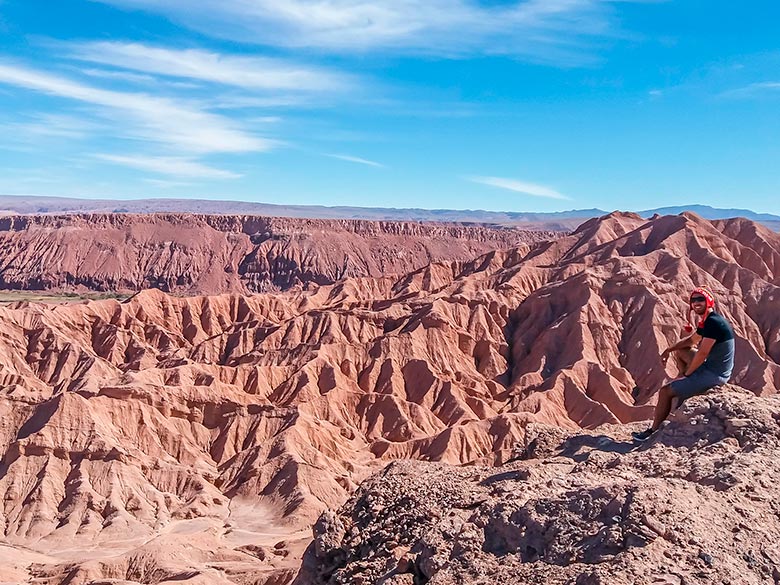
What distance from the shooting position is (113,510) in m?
53.7

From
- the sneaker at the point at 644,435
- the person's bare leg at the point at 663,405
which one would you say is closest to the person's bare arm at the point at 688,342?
the person's bare leg at the point at 663,405

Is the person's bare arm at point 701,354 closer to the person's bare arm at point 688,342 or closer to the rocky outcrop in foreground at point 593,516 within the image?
the person's bare arm at point 688,342

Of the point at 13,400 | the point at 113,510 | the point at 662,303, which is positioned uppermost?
the point at 662,303

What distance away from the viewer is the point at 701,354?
496 inches

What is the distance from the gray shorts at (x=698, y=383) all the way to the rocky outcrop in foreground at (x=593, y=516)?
0.87ft

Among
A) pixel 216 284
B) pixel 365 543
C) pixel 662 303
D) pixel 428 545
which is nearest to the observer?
pixel 428 545

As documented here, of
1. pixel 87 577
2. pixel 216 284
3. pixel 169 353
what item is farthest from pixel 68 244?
pixel 87 577

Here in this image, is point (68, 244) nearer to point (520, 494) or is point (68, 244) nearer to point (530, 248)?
point (530, 248)

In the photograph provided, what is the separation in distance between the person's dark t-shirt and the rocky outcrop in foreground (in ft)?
1.41

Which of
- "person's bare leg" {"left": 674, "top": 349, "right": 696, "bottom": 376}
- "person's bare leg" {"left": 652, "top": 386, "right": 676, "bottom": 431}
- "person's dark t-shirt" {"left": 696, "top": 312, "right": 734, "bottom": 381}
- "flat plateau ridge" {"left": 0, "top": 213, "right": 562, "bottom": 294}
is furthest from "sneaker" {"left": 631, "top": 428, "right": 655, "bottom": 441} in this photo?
"flat plateau ridge" {"left": 0, "top": 213, "right": 562, "bottom": 294}

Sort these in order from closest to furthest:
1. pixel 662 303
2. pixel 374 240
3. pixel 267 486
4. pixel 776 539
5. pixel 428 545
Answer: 1. pixel 776 539
2. pixel 428 545
3. pixel 267 486
4. pixel 662 303
5. pixel 374 240

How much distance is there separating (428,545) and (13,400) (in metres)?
59.8

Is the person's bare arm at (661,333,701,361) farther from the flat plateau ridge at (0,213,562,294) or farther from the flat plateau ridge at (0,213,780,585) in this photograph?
the flat plateau ridge at (0,213,562,294)

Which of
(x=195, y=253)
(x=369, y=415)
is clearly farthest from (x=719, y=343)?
(x=195, y=253)
